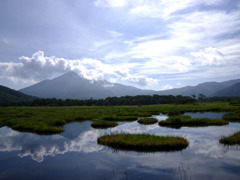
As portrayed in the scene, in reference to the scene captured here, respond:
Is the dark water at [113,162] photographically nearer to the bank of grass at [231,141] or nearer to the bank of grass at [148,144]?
the bank of grass at [231,141]

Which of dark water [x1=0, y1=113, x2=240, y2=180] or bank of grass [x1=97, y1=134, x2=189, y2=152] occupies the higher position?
bank of grass [x1=97, y1=134, x2=189, y2=152]

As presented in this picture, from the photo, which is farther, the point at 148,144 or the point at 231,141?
the point at 231,141

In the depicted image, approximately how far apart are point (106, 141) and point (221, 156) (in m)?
13.6

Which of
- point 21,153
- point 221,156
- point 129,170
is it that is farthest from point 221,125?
point 21,153

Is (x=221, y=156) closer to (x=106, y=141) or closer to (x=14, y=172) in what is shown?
(x=106, y=141)

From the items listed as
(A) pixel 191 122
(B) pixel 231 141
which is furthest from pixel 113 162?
(A) pixel 191 122

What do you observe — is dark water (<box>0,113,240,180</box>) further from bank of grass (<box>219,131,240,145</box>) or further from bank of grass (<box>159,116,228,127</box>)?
bank of grass (<box>159,116,228,127</box>)

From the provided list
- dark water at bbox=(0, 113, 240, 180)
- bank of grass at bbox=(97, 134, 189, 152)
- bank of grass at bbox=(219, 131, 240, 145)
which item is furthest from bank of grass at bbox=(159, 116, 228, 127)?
bank of grass at bbox=(97, 134, 189, 152)

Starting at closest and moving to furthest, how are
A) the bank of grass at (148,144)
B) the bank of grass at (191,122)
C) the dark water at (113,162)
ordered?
the dark water at (113,162) → the bank of grass at (148,144) → the bank of grass at (191,122)

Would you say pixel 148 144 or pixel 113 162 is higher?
pixel 148 144

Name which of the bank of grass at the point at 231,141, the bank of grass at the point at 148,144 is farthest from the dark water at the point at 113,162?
the bank of grass at the point at 148,144

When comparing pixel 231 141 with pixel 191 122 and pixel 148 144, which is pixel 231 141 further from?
pixel 191 122

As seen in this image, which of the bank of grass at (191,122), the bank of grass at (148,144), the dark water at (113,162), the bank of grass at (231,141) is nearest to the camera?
the dark water at (113,162)

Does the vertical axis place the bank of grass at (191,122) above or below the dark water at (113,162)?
above
